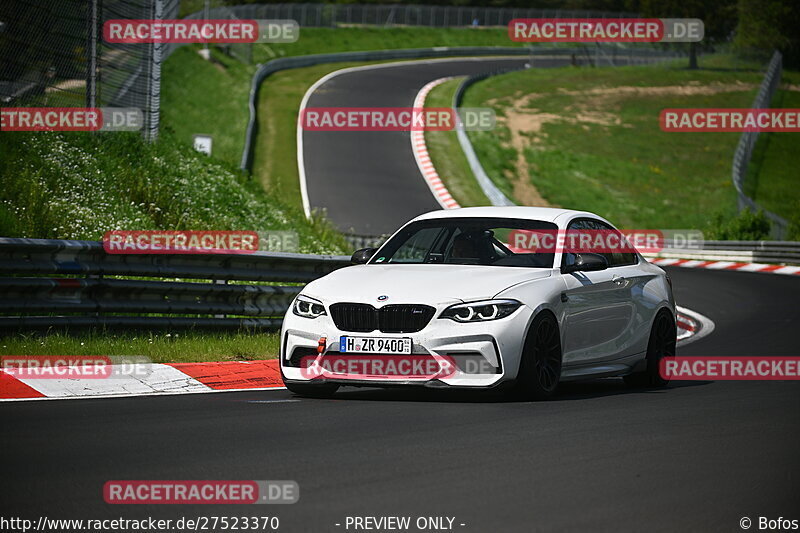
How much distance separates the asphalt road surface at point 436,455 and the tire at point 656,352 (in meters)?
1.19

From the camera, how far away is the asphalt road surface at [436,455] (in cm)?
581

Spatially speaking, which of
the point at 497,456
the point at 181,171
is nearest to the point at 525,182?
the point at 181,171

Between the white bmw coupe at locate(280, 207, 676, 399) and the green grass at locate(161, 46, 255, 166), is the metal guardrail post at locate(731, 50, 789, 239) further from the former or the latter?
the white bmw coupe at locate(280, 207, 676, 399)

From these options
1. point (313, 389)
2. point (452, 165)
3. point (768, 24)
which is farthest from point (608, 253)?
point (768, 24)

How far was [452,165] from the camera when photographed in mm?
51906

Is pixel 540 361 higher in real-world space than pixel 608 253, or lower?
lower

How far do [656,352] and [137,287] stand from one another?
489 centimetres

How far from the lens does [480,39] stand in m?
103

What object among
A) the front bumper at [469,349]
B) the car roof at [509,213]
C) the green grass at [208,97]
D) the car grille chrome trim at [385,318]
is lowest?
the front bumper at [469,349]

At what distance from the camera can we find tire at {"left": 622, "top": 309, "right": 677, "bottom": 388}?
476 inches

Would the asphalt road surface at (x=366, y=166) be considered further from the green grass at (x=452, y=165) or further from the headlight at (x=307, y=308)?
the headlight at (x=307, y=308)

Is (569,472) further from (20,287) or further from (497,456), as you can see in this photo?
(20,287)

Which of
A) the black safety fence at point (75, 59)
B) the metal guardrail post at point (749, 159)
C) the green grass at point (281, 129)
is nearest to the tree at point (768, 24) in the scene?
the metal guardrail post at point (749, 159)

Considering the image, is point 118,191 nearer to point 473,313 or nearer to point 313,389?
point 313,389
